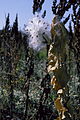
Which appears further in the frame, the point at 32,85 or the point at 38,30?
the point at 32,85

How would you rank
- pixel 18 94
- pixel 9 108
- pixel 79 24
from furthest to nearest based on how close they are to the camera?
pixel 18 94 → pixel 9 108 → pixel 79 24

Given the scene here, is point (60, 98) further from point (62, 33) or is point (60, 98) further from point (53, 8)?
point (53, 8)

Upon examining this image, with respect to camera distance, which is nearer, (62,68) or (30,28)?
(62,68)

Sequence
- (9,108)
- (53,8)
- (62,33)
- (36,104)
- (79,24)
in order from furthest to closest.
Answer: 1. (36,104)
2. (9,108)
3. (79,24)
4. (53,8)
5. (62,33)

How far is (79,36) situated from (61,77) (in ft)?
8.12

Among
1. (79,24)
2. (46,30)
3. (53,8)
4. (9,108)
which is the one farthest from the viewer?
(9,108)

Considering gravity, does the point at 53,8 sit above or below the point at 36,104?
above

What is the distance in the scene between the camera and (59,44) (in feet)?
5.13

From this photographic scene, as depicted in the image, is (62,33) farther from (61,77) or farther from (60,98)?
(60,98)

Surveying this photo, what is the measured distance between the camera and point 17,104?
22.5 ft

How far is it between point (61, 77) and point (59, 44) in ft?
0.51

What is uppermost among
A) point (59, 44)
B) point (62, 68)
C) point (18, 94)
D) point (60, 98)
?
point (18, 94)

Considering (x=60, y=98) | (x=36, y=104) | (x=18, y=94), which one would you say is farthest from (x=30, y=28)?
(x=18, y=94)

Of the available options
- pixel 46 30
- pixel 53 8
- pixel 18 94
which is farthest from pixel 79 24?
pixel 18 94
